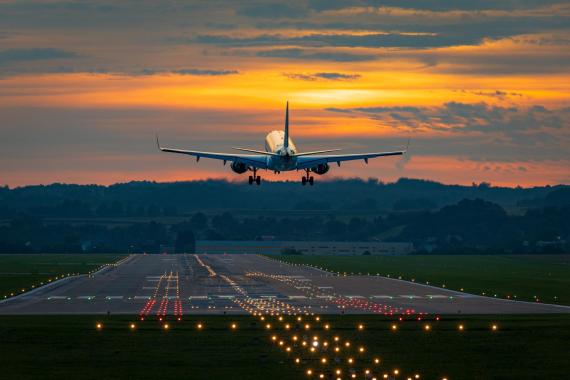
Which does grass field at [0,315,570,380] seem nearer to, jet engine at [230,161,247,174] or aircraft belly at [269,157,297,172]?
aircraft belly at [269,157,297,172]

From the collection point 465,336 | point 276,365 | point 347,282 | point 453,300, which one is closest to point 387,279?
point 347,282

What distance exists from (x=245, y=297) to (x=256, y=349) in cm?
4588

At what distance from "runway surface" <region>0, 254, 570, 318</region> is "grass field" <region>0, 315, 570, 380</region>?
960 cm

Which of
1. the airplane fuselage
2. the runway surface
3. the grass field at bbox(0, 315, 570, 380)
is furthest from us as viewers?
the airplane fuselage

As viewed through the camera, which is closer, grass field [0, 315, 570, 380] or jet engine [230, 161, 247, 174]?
grass field [0, 315, 570, 380]

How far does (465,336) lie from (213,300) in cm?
3797

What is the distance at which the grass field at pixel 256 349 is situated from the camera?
56656mm

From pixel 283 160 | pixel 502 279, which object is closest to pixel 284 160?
pixel 283 160

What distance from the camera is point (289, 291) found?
12156 centimetres

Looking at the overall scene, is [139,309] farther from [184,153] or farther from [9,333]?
[184,153]

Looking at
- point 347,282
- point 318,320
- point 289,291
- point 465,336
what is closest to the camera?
point 465,336

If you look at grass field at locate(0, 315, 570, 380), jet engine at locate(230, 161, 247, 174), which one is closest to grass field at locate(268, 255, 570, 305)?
jet engine at locate(230, 161, 247, 174)

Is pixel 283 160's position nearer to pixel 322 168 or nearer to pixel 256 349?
pixel 322 168

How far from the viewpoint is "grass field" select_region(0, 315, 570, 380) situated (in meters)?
56.7
